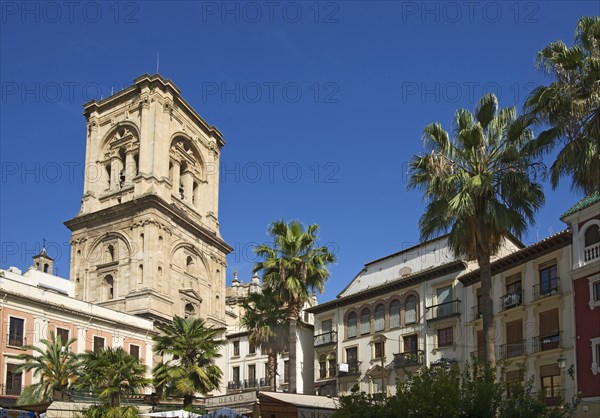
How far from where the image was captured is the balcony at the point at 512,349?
37.3 metres

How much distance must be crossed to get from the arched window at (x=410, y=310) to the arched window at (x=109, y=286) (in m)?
30.4

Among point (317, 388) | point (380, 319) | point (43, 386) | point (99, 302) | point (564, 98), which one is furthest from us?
point (99, 302)

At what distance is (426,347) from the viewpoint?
45688mm

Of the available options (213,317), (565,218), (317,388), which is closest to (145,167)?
(213,317)

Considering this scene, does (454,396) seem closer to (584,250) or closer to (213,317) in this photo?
(584,250)

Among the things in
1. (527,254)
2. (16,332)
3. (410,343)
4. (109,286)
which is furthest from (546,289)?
(109,286)

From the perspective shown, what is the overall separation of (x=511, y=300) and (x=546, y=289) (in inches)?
109

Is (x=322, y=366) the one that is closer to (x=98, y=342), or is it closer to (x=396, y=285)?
(x=396, y=285)

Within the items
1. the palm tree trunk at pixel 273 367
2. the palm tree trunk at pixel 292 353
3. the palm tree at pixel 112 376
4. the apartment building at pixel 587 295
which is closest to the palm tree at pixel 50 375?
the palm tree at pixel 112 376

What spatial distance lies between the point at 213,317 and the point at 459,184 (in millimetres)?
51820

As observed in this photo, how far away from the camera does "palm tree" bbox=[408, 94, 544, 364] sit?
25.7 meters

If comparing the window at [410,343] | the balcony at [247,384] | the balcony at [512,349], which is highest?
the window at [410,343]

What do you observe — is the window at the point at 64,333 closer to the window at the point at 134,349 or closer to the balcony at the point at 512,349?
the window at the point at 134,349

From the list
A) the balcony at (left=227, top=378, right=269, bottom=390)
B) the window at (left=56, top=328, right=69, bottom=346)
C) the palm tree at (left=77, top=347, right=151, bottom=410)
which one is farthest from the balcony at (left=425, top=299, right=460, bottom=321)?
the window at (left=56, top=328, right=69, bottom=346)
